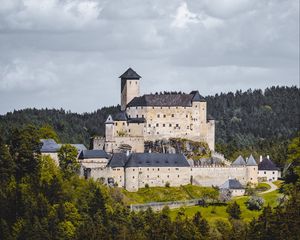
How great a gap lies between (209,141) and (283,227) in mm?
39065

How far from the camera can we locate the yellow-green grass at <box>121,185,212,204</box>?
95812mm

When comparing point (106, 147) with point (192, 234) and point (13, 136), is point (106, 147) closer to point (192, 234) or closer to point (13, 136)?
point (13, 136)

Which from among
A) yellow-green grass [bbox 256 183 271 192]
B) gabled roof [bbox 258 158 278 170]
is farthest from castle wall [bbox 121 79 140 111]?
yellow-green grass [bbox 256 183 271 192]

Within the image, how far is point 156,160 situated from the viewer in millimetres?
99875

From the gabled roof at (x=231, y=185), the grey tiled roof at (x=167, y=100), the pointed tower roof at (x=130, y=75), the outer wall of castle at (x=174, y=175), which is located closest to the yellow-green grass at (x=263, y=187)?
the outer wall of castle at (x=174, y=175)

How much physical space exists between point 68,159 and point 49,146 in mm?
3371

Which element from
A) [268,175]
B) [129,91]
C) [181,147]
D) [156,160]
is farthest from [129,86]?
[268,175]

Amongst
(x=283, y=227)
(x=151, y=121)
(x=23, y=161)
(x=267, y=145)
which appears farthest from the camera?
(x=267, y=145)

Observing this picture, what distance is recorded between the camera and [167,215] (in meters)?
90.3

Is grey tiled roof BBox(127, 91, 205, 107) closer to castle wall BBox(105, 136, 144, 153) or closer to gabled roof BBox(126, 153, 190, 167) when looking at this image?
castle wall BBox(105, 136, 144, 153)

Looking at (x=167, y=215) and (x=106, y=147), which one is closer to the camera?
(x=167, y=215)

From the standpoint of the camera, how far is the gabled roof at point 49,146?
99750mm

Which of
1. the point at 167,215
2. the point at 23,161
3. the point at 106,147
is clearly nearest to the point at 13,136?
the point at 23,161

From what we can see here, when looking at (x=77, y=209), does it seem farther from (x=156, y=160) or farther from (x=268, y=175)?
(x=268, y=175)
